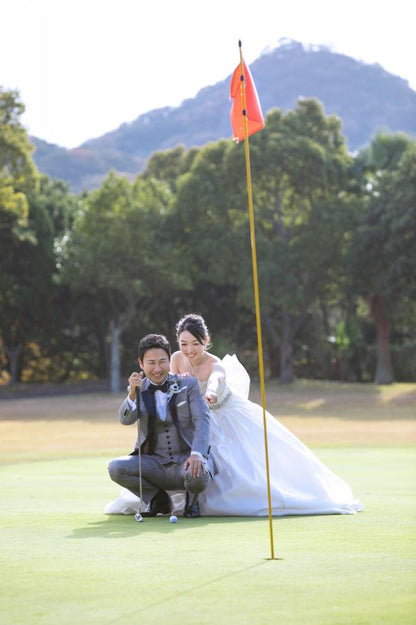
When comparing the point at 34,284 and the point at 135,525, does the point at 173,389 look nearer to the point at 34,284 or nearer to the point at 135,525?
the point at 135,525

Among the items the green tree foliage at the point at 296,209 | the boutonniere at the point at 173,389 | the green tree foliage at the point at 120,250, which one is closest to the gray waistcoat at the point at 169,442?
the boutonniere at the point at 173,389

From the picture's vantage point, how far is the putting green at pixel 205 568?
185 inches

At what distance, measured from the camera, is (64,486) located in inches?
476

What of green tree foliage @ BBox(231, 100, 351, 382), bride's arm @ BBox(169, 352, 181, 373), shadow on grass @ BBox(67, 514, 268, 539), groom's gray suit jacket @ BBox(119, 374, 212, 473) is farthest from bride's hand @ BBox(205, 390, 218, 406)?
green tree foliage @ BBox(231, 100, 351, 382)

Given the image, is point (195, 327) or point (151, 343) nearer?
point (151, 343)

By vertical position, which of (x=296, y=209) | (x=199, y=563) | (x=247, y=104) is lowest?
(x=199, y=563)

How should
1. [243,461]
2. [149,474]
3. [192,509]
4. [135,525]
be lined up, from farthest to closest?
[243,461] < [149,474] < [192,509] < [135,525]

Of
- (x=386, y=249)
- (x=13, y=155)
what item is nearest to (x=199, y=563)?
(x=13, y=155)

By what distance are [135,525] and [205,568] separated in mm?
2303

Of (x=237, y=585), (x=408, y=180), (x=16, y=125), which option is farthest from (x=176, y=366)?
(x=408, y=180)

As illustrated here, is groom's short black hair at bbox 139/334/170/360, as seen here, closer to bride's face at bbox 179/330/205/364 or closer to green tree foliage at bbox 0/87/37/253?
bride's face at bbox 179/330/205/364

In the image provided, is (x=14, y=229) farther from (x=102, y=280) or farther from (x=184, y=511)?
(x=184, y=511)

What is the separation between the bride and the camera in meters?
8.77

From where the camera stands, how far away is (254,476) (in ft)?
29.4
